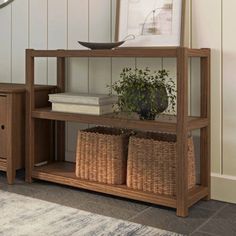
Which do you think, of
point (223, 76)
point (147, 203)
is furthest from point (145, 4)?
point (147, 203)

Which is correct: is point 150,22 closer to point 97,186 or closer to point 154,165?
point 154,165

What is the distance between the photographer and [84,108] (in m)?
2.20

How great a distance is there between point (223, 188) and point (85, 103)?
0.81m

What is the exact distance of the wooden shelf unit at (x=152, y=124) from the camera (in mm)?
1845

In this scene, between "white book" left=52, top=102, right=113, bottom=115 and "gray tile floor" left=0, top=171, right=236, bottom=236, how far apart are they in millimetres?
421

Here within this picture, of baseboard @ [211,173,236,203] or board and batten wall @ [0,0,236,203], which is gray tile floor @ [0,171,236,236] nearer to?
baseboard @ [211,173,236,203]

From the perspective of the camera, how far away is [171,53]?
72.7 inches

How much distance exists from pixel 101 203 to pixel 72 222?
0.94ft

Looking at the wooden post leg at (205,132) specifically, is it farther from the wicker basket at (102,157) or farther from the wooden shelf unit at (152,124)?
the wicker basket at (102,157)

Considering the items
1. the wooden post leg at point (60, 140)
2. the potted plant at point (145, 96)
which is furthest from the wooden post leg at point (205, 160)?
the wooden post leg at point (60, 140)

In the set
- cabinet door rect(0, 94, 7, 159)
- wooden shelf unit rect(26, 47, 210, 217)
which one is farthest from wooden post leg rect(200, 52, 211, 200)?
cabinet door rect(0, 94, 7, 159)

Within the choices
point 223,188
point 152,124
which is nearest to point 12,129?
point 152,124

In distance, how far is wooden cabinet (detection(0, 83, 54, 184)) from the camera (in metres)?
2.33

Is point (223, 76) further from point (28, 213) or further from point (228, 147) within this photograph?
point (28, 213)
